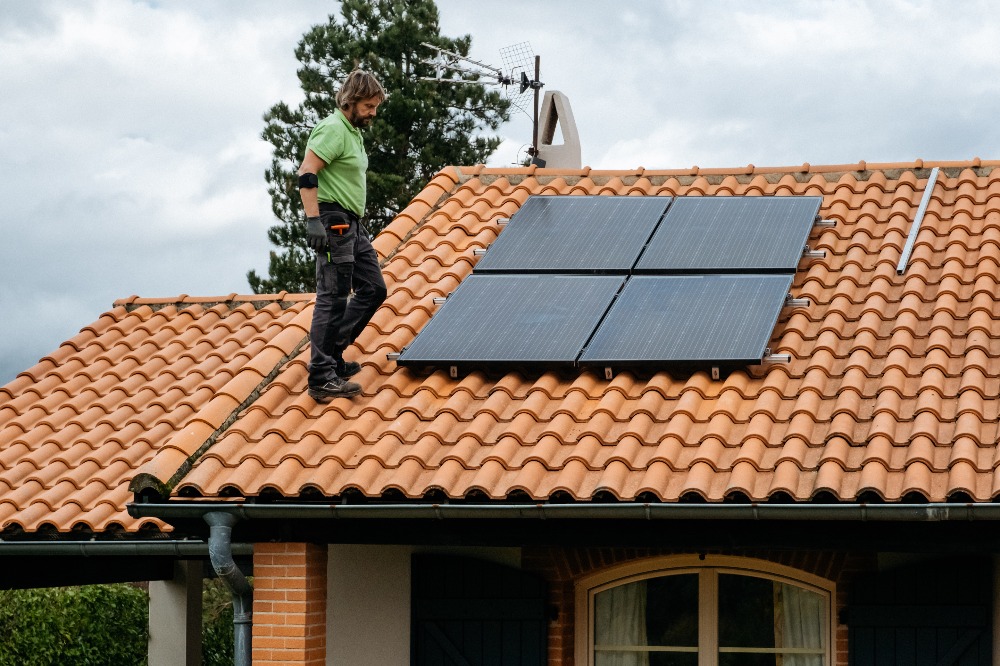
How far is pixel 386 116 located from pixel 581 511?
23071mm

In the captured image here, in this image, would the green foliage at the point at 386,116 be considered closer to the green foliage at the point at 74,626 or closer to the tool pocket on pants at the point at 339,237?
the green foliage at the point at 74,626

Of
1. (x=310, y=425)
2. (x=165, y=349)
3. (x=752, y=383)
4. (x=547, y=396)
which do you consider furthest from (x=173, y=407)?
(x=752, y=383)

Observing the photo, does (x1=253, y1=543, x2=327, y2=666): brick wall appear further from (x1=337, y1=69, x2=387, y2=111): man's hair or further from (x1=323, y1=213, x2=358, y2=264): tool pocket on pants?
(x1=337, y1=69, x2=387, y2=111): man's hair

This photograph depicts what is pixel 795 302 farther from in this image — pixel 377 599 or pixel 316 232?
pixel 377 599

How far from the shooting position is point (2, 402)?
Result: 1139 centimetres

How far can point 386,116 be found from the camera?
2894 centimetres

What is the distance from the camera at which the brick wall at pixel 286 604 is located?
294 inches

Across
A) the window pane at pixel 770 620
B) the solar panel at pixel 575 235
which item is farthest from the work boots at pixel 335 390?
the window pane at pixel 770 620

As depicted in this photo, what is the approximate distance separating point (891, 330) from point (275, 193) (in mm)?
21812

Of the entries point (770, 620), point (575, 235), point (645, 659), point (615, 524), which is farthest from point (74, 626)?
point (615, 524)

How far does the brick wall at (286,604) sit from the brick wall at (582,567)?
5.11 ft

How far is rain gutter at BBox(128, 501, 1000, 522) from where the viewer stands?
6375 mm

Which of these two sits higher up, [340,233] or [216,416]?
[340,233]

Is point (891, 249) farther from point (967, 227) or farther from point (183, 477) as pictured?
point (183, 477)
